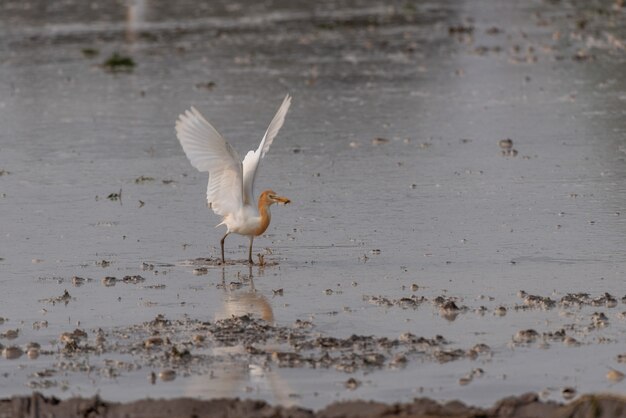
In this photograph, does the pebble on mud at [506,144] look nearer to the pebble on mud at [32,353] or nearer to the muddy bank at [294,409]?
the pebble on mud at [32,353]

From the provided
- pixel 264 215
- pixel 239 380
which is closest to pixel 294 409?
pixel 239 380

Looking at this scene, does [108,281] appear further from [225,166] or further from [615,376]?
[615,376]

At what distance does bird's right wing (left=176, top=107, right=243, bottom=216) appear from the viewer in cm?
1166

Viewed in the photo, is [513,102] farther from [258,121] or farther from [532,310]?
[532,310]

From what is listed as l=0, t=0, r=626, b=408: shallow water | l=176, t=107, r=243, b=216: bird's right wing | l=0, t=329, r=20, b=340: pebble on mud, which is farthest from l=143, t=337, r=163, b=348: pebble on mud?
l=176, t=107, r=243, b=216: bird's right wing

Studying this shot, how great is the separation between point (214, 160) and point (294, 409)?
473 cm

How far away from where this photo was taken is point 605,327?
9203 millimetres

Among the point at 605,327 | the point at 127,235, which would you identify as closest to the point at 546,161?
the point at 127,235

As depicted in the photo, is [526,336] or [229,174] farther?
[229,174]

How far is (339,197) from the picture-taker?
46.1 feet

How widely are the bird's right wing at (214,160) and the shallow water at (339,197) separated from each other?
52 cm

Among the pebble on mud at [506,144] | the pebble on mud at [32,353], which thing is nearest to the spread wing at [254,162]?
the pebble on mud at [32,353]

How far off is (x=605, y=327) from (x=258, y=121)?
384 inches

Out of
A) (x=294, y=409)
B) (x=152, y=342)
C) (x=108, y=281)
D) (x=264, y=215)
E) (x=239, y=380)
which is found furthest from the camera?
(x=264, y=215)
